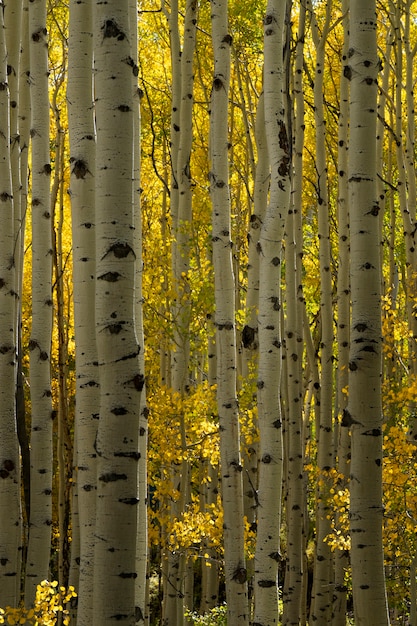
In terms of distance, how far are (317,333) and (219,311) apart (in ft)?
26.2

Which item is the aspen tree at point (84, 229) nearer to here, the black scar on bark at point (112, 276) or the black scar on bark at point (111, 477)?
the black scar on bark at point (112, 276)

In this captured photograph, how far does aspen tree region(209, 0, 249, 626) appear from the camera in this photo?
6.04 m

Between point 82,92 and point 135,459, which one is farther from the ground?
point 82,92

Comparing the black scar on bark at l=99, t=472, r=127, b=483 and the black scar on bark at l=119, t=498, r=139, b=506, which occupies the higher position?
the black scar on bark at l=99, t=472, r=127, b=483

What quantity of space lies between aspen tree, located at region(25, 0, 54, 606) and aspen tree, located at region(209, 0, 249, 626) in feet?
4.03

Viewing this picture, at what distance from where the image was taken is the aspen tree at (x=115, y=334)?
9.17 ft

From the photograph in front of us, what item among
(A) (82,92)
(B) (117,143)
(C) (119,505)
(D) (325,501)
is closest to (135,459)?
(C) (119,505)

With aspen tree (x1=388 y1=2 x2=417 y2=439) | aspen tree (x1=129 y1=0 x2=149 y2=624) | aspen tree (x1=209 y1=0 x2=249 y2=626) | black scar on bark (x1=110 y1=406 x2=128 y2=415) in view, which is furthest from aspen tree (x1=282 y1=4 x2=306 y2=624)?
black scar on bark (x1=110 y1=406 x2=128 y2=415)

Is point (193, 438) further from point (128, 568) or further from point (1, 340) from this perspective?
point (128, 568)

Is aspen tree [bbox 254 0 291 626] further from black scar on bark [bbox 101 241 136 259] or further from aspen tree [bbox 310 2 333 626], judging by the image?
aspen tree [bbox 310 2 333 626]

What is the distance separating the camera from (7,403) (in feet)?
17.1

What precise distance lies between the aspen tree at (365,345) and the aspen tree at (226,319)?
2.28 metres

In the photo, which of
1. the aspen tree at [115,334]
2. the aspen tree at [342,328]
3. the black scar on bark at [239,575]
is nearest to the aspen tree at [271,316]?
the black scar on bark at [239,575]

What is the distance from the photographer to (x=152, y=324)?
8180 millimetres
